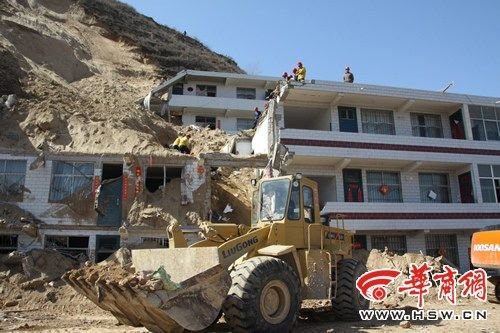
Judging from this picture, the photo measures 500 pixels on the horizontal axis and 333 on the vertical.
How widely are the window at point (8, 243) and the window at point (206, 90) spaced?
1971 cm

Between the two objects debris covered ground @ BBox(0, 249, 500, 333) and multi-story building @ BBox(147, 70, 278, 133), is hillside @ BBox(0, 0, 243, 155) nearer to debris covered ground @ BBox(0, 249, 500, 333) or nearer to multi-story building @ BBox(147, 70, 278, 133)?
multi-story building @ BBox(147, 70, 278, 133)

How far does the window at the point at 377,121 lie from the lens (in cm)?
2323

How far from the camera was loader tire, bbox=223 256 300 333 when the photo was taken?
6785 mm

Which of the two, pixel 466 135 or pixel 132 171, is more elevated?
pixel 466 135

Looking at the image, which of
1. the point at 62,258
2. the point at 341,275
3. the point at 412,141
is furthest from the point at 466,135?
the point at 62,258

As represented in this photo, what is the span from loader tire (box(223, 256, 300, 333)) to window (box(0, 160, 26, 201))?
12785 mm

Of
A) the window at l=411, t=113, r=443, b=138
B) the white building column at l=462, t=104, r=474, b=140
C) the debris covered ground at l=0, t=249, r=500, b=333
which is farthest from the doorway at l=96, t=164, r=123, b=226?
the white building column at l=462, t=104, r=474, b=140

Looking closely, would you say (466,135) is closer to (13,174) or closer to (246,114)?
(246,114)

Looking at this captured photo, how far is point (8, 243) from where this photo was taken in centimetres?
1569

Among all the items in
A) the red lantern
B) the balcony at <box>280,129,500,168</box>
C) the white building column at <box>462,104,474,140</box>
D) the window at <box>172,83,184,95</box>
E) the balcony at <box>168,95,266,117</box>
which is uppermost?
the window at <box>172,83,184,95</box>

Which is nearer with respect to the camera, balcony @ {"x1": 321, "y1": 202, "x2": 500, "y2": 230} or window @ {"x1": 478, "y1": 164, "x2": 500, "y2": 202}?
balcony @ {"x1": 321, "y1": 202, "x2": 500, "y2": 230}

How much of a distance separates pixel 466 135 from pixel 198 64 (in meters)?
26.5

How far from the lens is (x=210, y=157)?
17.9 m

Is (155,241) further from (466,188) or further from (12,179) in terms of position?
(466,188)
